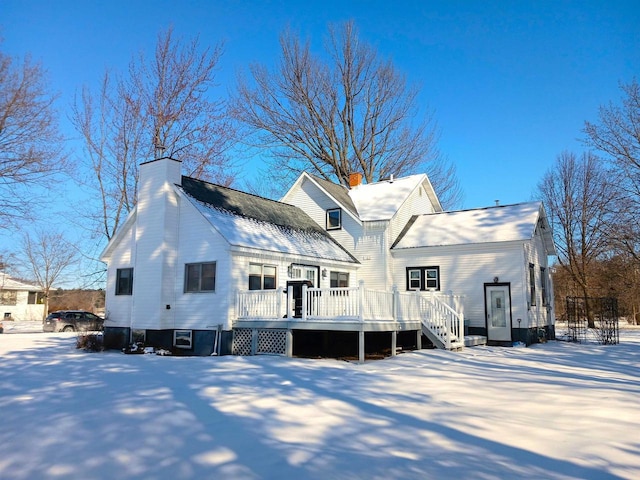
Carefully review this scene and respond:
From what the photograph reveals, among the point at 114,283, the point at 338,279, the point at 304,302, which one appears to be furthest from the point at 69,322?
the point at 304,302

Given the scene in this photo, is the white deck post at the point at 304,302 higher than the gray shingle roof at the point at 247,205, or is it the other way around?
the gray shingle roof at the point at 247,205

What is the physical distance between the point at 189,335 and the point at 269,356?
3.15 metres

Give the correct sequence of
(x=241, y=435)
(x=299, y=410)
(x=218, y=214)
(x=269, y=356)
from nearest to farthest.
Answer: (x=241, y=435) < (x=299, y=410) < (x=269, y=356) < (x=218, y=214)

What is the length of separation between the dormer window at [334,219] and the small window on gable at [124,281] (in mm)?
8863

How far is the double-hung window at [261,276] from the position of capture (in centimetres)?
1566

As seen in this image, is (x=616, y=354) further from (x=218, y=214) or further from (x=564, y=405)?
(x=218, y=214)

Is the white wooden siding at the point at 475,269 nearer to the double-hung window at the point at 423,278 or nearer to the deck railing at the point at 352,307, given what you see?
the double-hung window at the point at 423,278

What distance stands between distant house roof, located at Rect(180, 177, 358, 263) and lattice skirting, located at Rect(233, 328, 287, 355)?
2665mm

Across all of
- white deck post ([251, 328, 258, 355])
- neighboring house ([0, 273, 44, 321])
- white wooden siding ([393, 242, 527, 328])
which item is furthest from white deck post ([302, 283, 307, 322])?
neighboring house ([0, 273, 44, 321])

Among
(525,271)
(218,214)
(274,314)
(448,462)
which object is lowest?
(448,462)

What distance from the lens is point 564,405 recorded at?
7238 millimetres

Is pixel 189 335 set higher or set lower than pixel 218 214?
lower

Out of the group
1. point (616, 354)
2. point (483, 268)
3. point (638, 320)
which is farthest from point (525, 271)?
point (638, 320)

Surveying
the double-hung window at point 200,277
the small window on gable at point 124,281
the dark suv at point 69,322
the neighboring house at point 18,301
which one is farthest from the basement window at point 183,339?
→ the neighboring house at point 18,301
